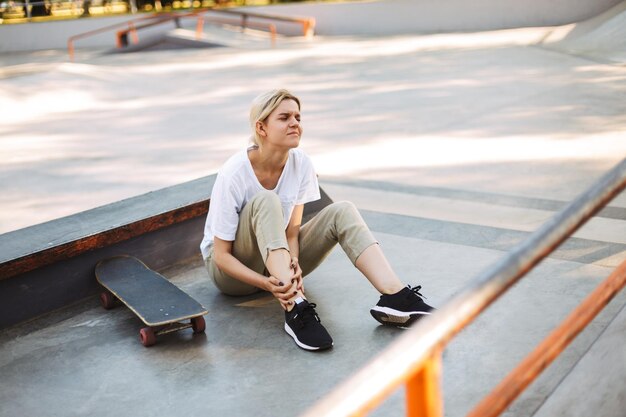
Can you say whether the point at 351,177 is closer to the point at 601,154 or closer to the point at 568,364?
the point at 601,154

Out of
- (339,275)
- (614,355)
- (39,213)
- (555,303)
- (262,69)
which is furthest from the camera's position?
(262,69)

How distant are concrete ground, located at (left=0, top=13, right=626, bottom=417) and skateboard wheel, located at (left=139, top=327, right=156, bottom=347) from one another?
0.05 meters

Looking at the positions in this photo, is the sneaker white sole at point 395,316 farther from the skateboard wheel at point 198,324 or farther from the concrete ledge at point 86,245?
the concrete ledge at point 86,245

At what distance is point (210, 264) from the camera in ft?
13.5

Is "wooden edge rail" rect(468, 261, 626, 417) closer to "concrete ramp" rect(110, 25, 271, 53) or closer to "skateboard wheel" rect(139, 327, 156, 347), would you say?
"skateboard wheel" rect(139, 327, 156, 347)

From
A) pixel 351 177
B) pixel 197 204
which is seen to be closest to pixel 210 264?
pixel 197 204

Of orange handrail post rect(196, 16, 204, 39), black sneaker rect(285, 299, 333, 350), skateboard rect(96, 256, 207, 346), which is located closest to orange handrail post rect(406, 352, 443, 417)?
black sneaker rect(285, 299, 333, 350)

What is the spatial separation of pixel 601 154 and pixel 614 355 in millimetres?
4221

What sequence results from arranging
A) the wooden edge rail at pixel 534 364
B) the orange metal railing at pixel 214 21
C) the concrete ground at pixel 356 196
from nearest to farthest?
the wooden edge rail at pixel 534 364
the concrete ground at pixel 356 196
the orange metal railing at pixel 214 21

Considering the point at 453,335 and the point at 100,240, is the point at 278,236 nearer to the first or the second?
the point at 100,240

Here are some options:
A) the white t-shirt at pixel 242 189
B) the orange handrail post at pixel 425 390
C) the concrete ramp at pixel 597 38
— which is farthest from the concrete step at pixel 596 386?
the concrete ramp at pixel 597 38

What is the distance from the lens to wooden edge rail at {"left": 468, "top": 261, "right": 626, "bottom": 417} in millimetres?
1463

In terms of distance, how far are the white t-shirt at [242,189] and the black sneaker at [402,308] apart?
713mm

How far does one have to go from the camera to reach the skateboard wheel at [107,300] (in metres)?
4.17
